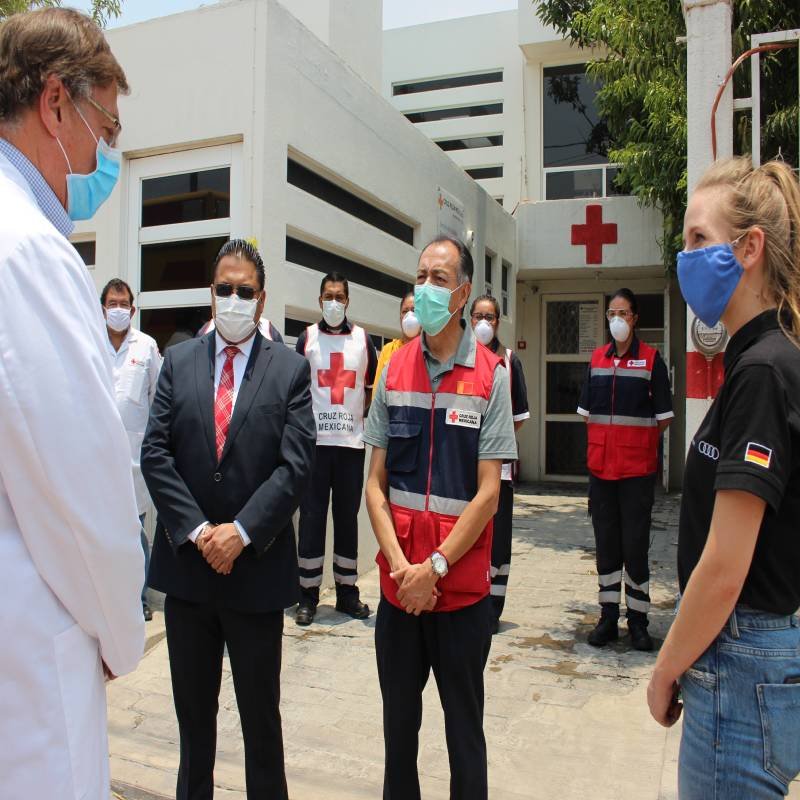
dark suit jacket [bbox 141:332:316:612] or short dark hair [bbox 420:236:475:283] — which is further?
short dark hair [bbox 420:236:475:283]

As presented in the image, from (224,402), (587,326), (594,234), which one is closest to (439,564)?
(224,402)

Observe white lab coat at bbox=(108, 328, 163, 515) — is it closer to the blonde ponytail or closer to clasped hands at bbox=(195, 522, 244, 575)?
clasped hands at bbox=(195, 522, 244, 575)

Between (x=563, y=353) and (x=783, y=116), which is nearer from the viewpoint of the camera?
(x=783, y=116)

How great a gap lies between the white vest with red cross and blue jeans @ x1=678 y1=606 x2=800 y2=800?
3611 mm

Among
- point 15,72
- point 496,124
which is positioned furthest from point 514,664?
point 496,124

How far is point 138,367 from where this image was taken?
471 centimetres

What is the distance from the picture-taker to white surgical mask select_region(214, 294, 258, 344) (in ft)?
9.26

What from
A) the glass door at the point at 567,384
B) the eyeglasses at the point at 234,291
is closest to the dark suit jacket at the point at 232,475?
the eyeglasses at the point at 234,291

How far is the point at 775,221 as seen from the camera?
5.12 ft

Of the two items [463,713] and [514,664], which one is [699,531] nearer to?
[463,713]

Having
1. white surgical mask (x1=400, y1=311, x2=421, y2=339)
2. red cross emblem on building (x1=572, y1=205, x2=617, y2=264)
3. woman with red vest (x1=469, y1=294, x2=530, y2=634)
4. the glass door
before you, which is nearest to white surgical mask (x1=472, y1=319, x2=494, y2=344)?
woman with red vest (x1=469, y1=294, x2=530, y2=634)

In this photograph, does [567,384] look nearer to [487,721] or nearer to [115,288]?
[115,288]

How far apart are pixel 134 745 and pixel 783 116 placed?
268 inches

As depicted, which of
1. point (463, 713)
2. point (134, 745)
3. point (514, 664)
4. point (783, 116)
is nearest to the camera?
point (463, 713)
